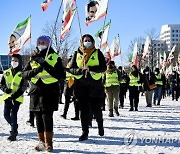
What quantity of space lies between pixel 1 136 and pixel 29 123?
6.49 feet

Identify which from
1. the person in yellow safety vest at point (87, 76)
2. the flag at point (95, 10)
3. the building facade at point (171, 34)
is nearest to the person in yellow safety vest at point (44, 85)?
the person in yellow safety vest at point (87, 76)

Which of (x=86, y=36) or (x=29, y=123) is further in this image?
(x=29, y=123)

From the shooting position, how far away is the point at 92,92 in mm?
7223

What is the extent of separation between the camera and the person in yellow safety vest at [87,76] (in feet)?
23.4

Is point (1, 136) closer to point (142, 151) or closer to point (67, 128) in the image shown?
point (67, 128)

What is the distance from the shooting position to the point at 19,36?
9.69 m

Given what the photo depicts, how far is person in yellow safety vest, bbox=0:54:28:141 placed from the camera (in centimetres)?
718

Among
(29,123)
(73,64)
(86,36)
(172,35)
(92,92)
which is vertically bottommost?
(29,123)

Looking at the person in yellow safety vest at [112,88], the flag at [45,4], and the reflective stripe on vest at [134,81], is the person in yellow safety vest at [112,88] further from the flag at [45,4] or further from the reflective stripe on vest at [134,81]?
the flag at [45,4]

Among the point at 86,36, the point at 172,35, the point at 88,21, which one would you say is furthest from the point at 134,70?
the point at 172,35

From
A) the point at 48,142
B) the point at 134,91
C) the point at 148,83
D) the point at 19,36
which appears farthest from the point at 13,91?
the point at 148,83

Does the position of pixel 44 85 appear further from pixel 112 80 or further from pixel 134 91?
pixel 134 91

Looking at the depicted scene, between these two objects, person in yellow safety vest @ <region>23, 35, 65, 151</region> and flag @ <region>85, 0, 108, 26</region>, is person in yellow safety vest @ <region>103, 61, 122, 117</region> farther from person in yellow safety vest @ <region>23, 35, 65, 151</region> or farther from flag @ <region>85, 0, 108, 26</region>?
person in yellow safety vest @ <region>23, 35, 65, 151</region>

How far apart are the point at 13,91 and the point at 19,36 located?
2.86m
